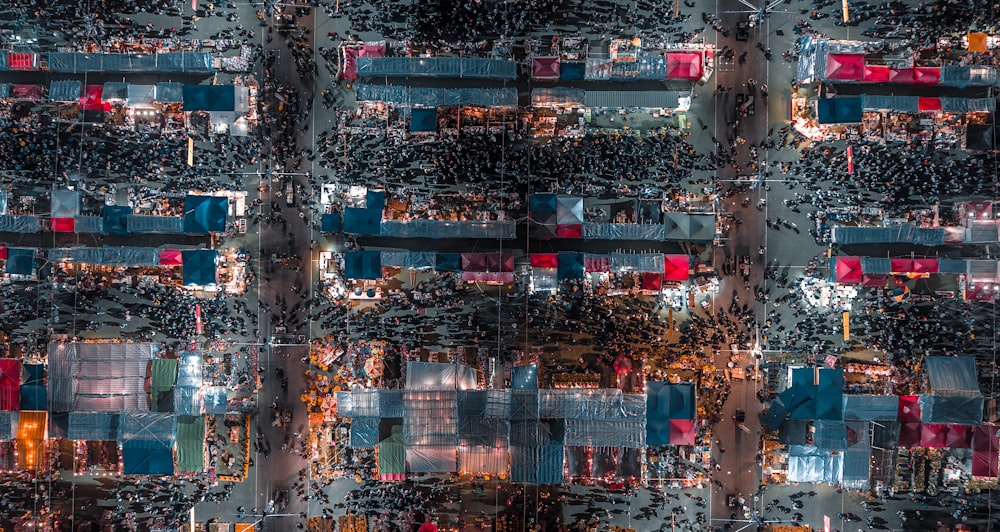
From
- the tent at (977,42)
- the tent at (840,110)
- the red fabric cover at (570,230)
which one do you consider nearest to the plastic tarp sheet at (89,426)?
the red fabric cover at (570,230)

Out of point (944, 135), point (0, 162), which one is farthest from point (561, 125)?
point (0, 162)

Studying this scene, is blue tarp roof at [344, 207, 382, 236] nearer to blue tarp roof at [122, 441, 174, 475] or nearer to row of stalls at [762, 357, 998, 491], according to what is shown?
blue tarp roof at [122, 441, 174, 475]

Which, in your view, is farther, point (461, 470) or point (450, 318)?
point (450, 318)

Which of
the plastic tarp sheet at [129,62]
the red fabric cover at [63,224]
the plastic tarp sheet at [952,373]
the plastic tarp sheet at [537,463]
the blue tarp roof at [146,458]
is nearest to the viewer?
the plastic tarp sheet at [537,463]

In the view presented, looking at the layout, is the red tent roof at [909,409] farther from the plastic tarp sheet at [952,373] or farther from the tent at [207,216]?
the tent at [207,216]

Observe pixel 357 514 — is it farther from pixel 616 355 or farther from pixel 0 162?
pixel 0 162

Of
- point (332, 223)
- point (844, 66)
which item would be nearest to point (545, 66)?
point (332, 223)

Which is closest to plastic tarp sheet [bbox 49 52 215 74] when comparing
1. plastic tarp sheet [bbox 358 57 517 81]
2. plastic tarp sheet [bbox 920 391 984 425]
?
plastic tarp sheet [bbox 358 57 517 81]
